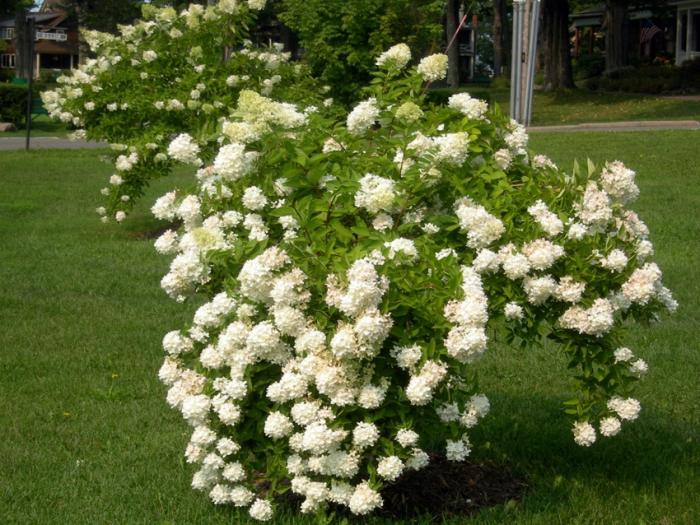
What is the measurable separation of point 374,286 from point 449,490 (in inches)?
52.5

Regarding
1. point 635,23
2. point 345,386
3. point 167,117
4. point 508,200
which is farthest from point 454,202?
point 635,23

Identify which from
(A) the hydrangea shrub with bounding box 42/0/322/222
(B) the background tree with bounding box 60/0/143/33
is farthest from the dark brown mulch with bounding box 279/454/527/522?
(B) the background tree with bounding box 60/0/143/33

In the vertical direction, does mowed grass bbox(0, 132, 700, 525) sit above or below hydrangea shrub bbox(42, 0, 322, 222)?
below

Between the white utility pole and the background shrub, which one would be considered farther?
the background shrub

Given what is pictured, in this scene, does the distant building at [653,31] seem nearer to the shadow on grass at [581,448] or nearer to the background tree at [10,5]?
the background tree at [10,5]

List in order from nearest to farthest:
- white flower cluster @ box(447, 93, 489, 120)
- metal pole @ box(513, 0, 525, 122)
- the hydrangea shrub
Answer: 1. white flower cluster @ box(447, 93, 489, 120)
2. metal pole @ box(513, 0, 525, 122)
3. the hydrangea shrub

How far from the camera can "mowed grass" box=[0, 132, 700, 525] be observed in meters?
5.14

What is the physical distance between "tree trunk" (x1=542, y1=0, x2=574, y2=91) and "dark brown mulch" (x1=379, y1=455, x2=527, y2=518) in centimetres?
3627

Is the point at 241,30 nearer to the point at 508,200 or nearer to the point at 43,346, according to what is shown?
the point at 43,346

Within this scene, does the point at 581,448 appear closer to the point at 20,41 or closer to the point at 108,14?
the point at 20,41

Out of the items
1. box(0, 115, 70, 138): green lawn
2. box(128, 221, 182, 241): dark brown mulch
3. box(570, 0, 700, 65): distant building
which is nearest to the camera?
box(128, 221, 182, 241): dark brown mulch

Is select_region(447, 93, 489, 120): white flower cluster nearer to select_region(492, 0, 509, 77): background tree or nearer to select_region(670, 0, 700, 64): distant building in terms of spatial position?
select_region(492, 0, 509, 77): background tree

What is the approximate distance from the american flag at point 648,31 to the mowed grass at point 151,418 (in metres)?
45.1

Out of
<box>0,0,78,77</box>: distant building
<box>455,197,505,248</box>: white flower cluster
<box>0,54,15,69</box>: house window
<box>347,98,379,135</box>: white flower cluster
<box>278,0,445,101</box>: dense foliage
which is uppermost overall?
<box>347,98,379,135</box>: white flower cluster
